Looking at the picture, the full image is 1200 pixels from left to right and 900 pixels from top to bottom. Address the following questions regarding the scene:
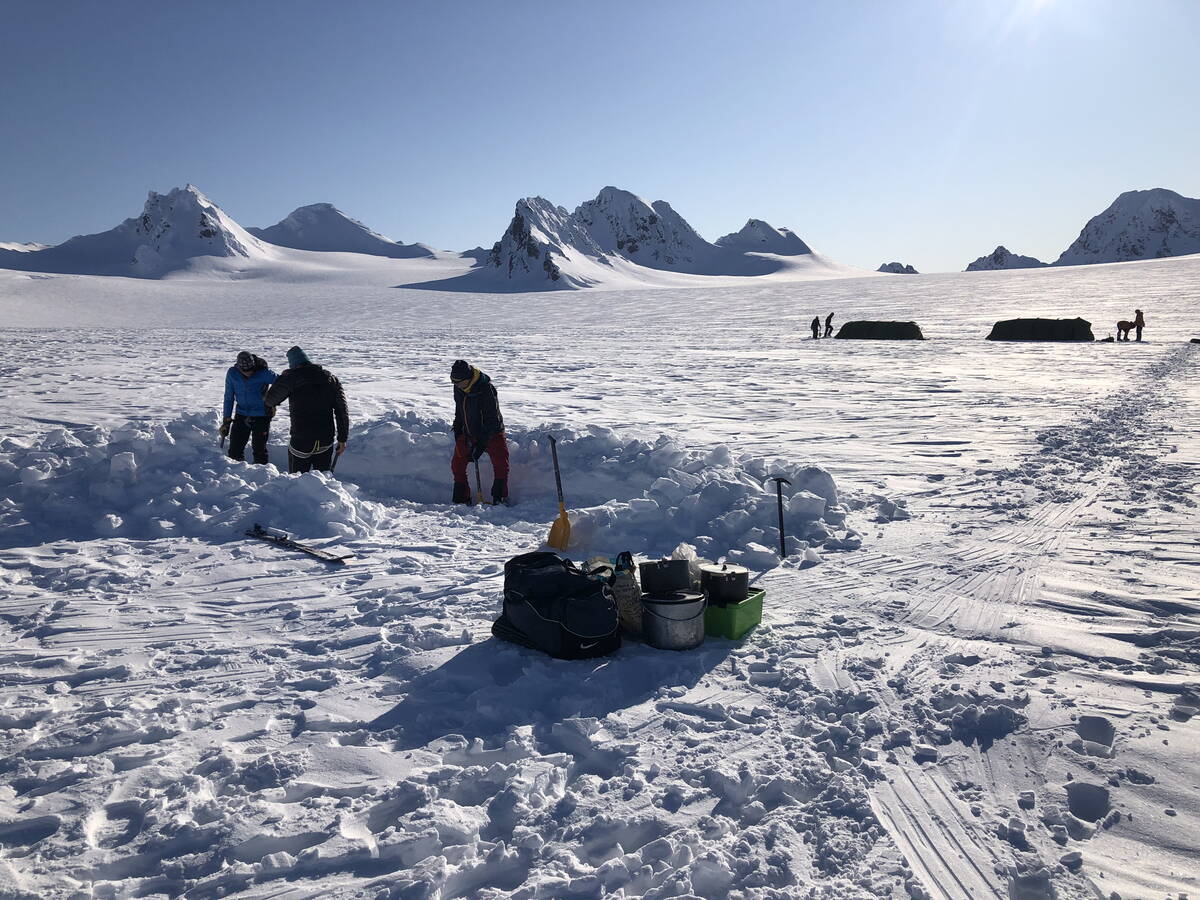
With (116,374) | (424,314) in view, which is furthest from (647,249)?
(116,374)

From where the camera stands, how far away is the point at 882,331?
2591 cm

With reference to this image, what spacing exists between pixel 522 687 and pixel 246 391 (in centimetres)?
534

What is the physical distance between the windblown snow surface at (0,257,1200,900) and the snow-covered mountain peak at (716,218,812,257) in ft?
602

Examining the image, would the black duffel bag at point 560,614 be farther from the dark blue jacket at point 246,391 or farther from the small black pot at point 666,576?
the dark blue jacket at point 246,391

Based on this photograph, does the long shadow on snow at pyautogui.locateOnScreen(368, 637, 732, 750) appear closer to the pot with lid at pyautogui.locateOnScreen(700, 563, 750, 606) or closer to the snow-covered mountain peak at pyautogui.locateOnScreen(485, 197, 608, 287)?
the pot with lid at pyautogui.locateOnScreen(700, 563, 750, 606)

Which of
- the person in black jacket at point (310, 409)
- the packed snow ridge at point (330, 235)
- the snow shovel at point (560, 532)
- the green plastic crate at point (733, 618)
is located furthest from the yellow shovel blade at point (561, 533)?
the packed snow ridge at point (330, 235)

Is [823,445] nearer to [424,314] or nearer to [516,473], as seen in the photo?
[516,473]

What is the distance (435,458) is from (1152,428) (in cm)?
927

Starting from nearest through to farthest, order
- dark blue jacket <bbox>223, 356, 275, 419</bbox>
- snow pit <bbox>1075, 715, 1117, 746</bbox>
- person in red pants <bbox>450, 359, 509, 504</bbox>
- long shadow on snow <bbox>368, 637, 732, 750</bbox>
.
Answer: snow pit <bbox>1075, 715, 1117, 746</bbox> → long shadow on snow <bbox>368, 637, 732, 750</bbox> → person in red pants <bbox>450, 359, 509, 504</bbox> → dark blue jacket <bbox>223, 356, 275, 419</bbox>

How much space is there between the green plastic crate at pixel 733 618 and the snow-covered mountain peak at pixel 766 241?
186329 mm

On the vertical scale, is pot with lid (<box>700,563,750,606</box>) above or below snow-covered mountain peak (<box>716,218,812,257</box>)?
below

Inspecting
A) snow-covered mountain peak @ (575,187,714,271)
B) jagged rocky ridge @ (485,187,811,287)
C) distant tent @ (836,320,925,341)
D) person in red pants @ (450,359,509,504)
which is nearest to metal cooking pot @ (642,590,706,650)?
person in red pants @ (450,359,509,504)

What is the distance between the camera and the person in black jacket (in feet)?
23.0

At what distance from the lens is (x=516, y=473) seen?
8625 millimetres
